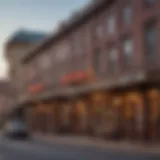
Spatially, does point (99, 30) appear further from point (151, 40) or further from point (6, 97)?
point (6, 97)

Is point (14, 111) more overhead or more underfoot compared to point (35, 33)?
more underfoot

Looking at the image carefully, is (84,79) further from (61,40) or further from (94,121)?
(61,40)

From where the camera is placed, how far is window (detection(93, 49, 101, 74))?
147ft

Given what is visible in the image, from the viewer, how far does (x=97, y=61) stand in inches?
1783

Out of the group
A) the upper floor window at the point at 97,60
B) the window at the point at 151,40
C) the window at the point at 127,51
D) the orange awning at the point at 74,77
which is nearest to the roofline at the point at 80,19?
the upper floor window at the point at 97,60

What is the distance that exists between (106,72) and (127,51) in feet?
15.0

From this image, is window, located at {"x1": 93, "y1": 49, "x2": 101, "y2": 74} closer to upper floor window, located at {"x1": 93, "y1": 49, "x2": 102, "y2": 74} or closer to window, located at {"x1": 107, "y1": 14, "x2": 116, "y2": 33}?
upper floor window, located at {"x1": 93, "y1": 49, "x2": 102, "y2": 74}

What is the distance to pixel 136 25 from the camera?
36875 millimetres

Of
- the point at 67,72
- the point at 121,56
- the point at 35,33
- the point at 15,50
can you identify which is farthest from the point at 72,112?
the point at 35,33

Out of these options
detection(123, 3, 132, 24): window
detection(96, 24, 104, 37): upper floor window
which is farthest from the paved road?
detection(96, 24, 104, 37): upper floor window

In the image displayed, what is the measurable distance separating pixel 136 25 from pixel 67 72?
747 inches

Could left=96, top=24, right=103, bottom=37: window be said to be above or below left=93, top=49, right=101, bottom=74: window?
above

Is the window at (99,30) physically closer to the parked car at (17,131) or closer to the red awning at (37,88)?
the parked car at (17,131)

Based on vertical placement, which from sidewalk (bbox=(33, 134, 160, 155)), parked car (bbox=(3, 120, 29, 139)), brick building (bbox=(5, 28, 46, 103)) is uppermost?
brick building (bbox=(5, 28, 46, 103))
